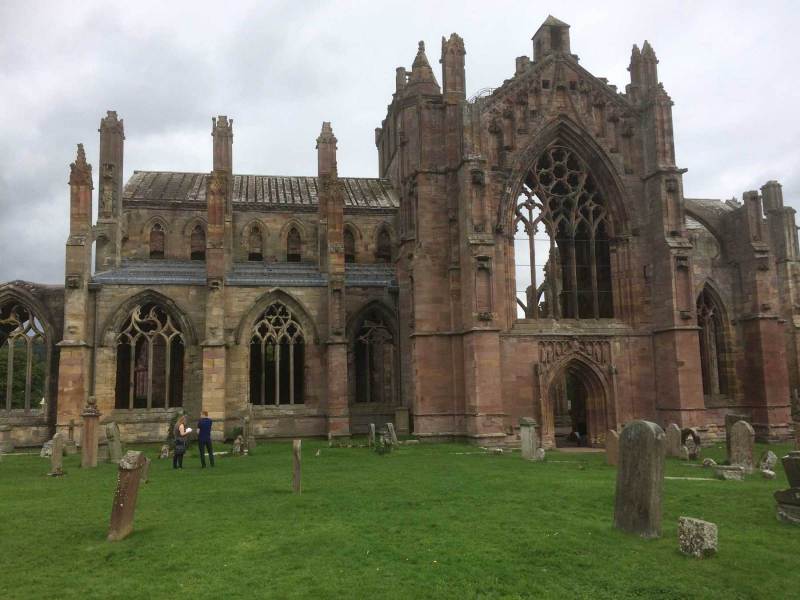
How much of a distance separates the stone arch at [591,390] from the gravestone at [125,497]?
17998 millimetres

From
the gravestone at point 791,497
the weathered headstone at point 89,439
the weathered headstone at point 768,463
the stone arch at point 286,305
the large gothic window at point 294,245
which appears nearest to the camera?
the gravestone at point 791,497

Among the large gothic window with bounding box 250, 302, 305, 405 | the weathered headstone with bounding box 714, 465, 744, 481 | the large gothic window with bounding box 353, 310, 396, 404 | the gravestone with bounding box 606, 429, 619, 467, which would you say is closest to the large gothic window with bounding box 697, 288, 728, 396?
the gravestone with bounding box 606, 429, 619, 467

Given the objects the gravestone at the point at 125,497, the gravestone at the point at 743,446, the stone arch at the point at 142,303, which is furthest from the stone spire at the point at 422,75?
the gravestone at the point at 125,497

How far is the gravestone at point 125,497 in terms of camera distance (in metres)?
9.75

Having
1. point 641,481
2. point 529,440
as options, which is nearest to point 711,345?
point 529,440

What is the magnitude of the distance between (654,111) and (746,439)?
51.5 feet

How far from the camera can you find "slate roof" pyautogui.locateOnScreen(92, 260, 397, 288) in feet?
95.6

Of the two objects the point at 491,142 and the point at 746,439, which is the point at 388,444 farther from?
the point at 491,142

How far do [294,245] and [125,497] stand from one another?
27253 millimetres

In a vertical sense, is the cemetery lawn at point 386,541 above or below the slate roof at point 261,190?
below

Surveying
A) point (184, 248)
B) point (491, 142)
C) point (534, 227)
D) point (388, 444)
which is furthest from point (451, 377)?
point (184, 248)

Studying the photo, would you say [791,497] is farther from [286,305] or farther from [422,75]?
[422,75]

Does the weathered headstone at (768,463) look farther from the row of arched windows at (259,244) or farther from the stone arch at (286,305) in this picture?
the row of arched windows at (259,244)

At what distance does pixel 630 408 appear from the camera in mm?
26516
